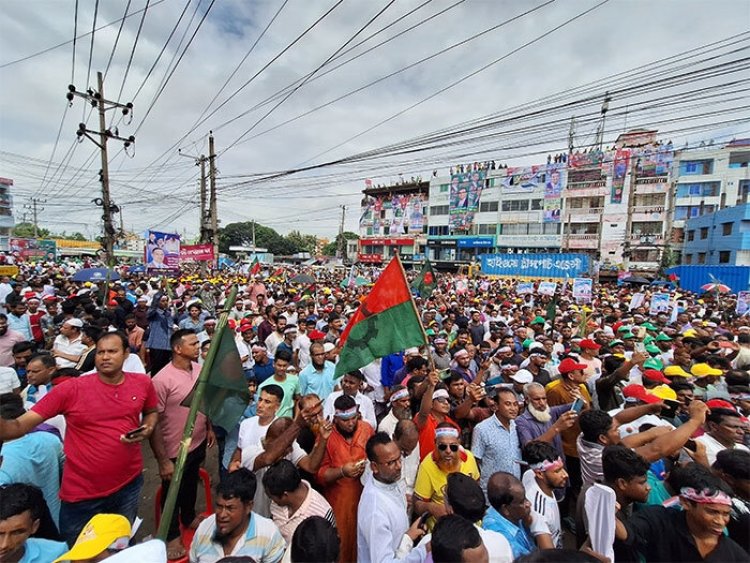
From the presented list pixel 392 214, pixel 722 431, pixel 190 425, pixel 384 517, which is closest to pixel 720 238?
pixel 392 214

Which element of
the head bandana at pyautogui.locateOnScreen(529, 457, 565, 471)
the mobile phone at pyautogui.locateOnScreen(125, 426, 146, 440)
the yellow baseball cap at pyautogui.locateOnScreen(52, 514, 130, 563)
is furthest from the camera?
the mobile phone at pyautogui.locateOnScreen(125, 426, 146, 440)

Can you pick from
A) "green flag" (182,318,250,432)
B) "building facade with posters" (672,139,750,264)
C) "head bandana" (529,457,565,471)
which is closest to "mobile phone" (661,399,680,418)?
"head bandana" (529,457,565,471)

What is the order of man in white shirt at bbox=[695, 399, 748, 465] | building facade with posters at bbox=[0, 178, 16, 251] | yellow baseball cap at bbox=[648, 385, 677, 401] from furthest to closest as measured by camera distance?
building facade with posters at bbox=[0, 178, 16, 251] → yellow baseball cap at bbox=[648, 385, 677, 401] → man in white shirt at bbox=[695, 399, 748, 465]

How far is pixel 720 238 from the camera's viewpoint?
2966 cm

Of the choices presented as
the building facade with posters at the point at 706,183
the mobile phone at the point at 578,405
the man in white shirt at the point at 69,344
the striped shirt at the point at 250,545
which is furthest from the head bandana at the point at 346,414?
the building facade with posters at the point at 706,183

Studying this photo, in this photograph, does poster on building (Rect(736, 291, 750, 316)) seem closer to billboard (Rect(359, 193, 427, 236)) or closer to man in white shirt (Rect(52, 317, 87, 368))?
man in white shirt (Rect(52, 317, 87, 368))

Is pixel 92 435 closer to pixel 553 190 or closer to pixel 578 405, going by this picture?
pixel 578 405

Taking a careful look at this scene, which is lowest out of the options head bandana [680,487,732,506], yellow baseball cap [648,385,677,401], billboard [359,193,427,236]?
yellow baseball cap [648,385,677,401]

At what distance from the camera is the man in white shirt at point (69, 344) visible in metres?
4.72

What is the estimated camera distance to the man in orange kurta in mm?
2652

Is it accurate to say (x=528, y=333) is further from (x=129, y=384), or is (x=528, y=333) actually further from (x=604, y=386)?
(x=129, y=384)

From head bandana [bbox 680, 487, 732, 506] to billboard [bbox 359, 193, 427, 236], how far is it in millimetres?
Result: 49921

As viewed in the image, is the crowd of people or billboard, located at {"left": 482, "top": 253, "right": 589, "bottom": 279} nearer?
the crowd of people

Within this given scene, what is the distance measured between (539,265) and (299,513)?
82.8 feet
